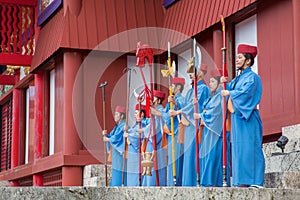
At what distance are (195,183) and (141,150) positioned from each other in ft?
5.42

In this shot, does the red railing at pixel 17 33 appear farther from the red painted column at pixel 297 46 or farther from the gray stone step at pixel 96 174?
the red painted column at pixel 297 46

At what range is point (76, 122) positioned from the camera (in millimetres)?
13297

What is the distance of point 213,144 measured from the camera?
8.72m

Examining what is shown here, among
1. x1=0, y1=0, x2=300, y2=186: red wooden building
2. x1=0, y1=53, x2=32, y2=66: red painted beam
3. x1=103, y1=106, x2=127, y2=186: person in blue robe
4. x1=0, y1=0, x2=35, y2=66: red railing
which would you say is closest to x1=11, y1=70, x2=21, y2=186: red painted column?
x1=0, y1=0, x2=300, y2=186: red wooden building

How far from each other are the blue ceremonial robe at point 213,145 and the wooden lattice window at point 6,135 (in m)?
10.9

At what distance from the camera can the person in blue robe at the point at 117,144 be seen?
11656 millimetres

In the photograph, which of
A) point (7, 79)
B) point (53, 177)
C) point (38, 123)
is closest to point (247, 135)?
point (53, 177)

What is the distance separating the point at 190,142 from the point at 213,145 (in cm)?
84

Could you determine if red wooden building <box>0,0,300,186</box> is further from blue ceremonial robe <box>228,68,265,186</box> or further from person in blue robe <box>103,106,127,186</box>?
blue ceremonial robe <box>228,68,265,186</box>

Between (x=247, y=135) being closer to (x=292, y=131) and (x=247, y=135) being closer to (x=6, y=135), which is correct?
(x=292, y=131)

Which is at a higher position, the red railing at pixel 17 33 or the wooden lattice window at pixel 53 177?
the red railing at pixel 17 33

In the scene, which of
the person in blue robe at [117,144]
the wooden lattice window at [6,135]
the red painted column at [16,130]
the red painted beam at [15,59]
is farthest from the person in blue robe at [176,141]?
the wooden lattice window at [6,135]

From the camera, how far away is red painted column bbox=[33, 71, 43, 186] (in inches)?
589

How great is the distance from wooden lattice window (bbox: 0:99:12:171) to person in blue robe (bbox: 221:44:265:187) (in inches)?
460
